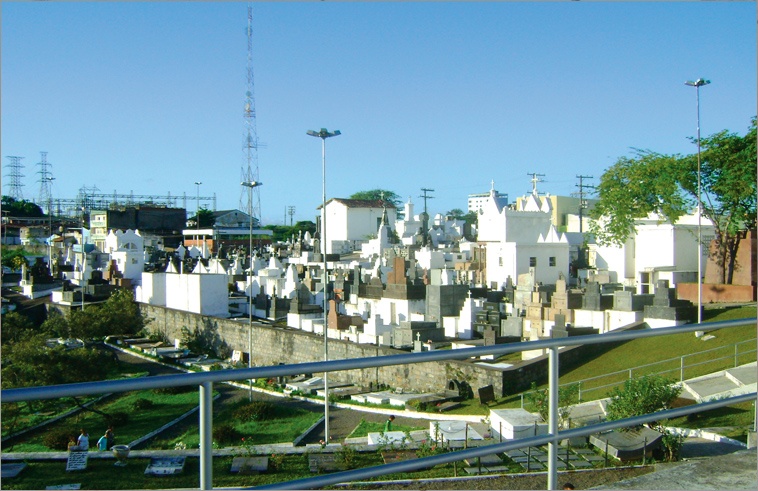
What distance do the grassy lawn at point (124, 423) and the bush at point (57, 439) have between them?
9 centimetres

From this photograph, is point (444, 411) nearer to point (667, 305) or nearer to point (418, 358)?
point (667, 305)

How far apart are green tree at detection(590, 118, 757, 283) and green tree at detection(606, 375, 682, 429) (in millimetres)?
14548

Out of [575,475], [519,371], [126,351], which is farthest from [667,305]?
[126,351]

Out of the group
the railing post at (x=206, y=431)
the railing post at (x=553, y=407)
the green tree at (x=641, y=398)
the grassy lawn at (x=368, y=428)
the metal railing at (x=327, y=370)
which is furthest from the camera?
the grassy lawn at (x=368, y=428)

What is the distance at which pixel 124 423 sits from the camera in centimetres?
1562

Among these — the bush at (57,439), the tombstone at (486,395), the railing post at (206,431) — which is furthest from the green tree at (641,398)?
the bush at (57,439)

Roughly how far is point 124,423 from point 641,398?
11116mm

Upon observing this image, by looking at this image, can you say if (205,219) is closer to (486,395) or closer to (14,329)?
(14,329)

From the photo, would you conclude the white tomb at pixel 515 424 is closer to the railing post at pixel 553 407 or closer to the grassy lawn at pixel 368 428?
the grassy lawn at pixel 368 428

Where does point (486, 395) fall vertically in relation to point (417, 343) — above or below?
below

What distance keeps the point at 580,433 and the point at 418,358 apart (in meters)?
0.83

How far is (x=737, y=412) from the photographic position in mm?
11039

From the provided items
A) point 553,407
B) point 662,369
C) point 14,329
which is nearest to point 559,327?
point 662,369

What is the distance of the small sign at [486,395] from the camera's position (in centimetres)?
1666
